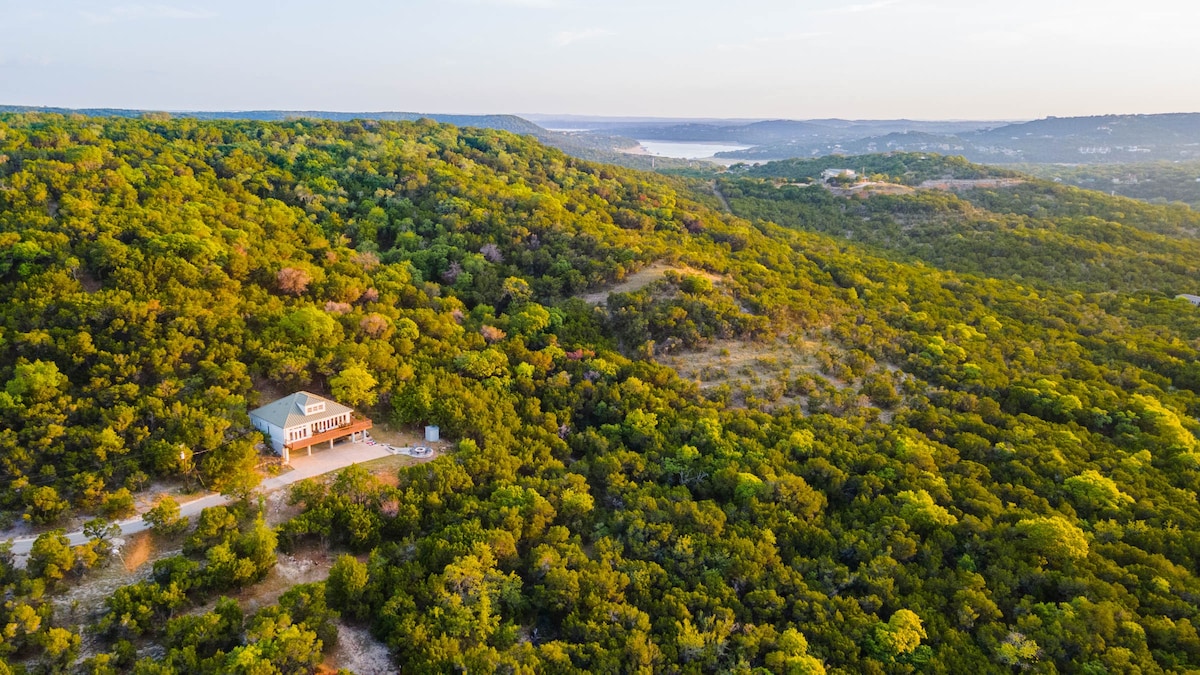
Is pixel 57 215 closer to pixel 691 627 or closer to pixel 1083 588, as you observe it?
pixel 691 627

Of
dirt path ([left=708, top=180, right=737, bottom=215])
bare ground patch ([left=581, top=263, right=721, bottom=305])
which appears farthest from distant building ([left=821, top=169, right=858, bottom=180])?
bare ground patch ([left=581, top=263, right=721, bottom=305])

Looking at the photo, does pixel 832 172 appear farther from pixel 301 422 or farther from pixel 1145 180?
pixel 301 422

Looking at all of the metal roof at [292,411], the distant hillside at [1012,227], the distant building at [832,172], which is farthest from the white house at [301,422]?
the distant building at [832,172]

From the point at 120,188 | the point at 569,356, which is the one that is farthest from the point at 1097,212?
the point at 120,188

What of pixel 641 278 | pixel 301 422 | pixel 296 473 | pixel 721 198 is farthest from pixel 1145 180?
pixel 296 473

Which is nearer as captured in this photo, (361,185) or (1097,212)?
(361,185)

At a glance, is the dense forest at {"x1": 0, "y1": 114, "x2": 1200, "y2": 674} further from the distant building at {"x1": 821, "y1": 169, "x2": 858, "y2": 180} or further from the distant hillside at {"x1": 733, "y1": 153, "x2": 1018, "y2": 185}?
the distant building at {"x1": 821, "y1": 169, "x2": 858, "y2": 180}
